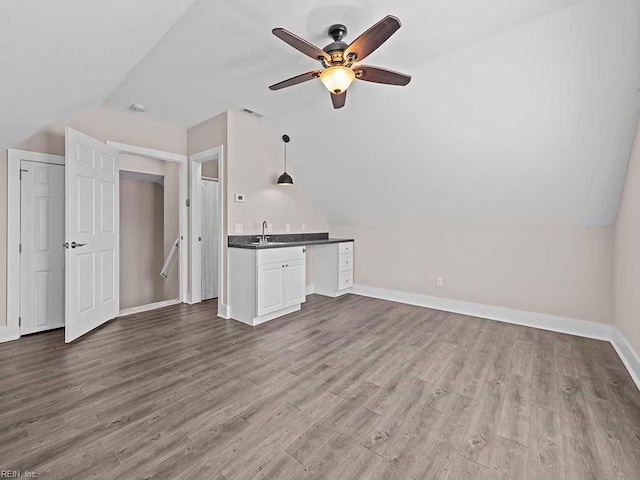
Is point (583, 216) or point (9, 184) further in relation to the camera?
point (583, 216)

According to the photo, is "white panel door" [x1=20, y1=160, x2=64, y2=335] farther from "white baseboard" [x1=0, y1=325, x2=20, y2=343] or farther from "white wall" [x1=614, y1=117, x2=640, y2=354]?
"white wall" [x1=614, y1=117, x2=640, y2=354]

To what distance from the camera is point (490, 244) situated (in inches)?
152

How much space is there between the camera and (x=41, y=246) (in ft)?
10.4

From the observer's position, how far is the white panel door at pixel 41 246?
3.08m

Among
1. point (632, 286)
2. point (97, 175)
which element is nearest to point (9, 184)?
point (97, 175)

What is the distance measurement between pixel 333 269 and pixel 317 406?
2.99m

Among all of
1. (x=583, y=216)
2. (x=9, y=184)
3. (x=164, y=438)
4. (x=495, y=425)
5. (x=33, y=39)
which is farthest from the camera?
(x=583, y=216)

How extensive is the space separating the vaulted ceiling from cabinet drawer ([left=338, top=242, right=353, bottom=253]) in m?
1.20

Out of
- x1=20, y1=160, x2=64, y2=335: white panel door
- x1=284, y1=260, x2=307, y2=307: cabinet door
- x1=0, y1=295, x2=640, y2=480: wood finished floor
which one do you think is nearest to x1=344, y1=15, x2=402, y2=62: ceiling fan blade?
x1=0, y1=295, x2=640, y2=480: wood finished floor

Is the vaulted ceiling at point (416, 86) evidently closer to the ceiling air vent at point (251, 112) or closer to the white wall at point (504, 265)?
the ceiling air vent at point (251, 112)

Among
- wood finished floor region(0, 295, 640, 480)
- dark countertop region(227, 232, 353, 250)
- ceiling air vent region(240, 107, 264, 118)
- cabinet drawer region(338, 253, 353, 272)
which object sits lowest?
wood finished floor region(0, 295, 640, 480)

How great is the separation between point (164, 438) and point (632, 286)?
3.63 meters

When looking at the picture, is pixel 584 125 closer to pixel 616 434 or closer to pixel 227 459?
pixel 616 434

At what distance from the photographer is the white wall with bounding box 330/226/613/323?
3.22m
